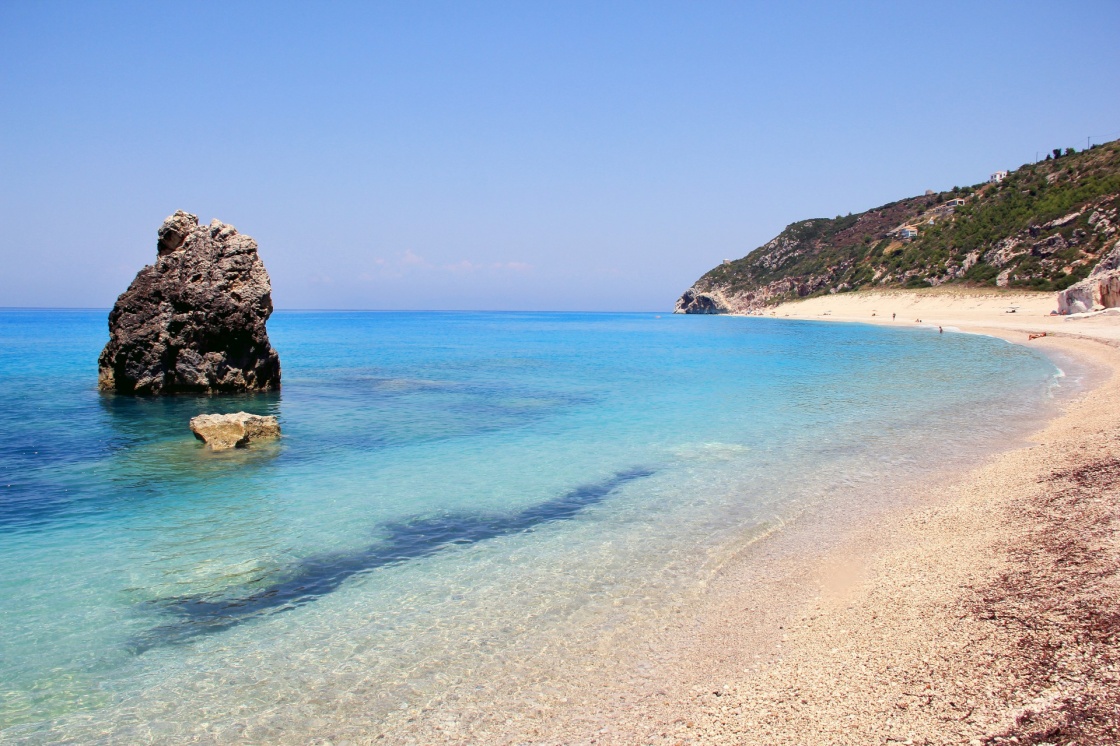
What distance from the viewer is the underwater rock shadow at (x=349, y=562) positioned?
6446 mm

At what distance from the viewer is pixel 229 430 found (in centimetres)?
1455

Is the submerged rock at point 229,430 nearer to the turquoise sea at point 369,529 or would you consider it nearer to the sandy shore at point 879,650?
the turquoise sea at point 369,529

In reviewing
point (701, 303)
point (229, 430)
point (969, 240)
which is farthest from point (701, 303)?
point (229, 430)

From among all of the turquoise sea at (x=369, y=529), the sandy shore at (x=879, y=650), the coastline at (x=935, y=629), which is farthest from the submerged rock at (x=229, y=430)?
the coastline at (x=935, y=629)

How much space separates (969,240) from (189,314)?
91723 mm

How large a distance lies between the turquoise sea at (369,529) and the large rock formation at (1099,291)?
31.0 metres

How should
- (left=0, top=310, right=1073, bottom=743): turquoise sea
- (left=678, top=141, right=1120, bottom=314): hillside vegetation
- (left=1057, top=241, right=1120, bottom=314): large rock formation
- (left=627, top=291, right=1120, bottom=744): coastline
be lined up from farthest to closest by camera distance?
(left=678, top=141, right=1120, bottom=314): hillside vegetation, (left=1057, top=241, right=1120, bottom=314): large rock formation, (left=0, top=310, right=1073, bottom=743): turquoise sea, (left=627, top=291, right=1120, bottom=744): coastline

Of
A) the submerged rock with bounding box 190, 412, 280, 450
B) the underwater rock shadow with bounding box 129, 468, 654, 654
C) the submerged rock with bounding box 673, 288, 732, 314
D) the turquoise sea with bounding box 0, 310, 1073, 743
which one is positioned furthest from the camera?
the submerged rock with bounding box 673, 288, 732, 314

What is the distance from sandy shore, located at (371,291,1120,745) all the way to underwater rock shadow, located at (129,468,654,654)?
111 inches

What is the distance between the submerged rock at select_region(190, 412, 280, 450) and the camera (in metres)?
14.4

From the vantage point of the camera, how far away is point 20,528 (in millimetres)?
9203

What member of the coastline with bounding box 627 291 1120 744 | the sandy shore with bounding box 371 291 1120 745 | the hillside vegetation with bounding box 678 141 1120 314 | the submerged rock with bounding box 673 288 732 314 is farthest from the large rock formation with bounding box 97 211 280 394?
the submerged rock with bounding box 673 288 732 314

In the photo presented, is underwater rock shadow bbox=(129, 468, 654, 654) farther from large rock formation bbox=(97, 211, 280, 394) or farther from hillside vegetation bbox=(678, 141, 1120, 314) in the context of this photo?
hillside vegetation bbox=(678, 141, 1120, 314)

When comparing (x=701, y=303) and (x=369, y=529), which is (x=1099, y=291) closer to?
(x=369, y=529)
